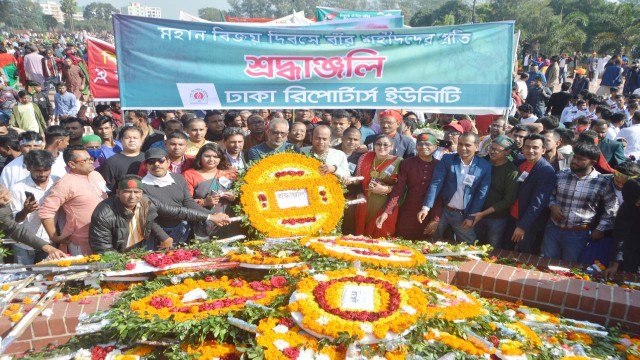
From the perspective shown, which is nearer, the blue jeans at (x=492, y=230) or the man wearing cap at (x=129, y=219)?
the man wearing cap at (x=129, y=219)

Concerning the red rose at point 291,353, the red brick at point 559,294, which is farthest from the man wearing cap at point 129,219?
the red brick at point 559,294

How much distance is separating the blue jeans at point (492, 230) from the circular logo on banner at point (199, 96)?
369cm

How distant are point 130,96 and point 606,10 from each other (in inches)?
1697

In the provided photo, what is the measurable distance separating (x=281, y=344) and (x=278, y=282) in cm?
82

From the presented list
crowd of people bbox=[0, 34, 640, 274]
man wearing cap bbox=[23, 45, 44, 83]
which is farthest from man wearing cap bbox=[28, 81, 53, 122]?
crowd of people bbox=[0, 34, 640, 274]

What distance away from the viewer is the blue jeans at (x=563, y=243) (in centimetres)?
497

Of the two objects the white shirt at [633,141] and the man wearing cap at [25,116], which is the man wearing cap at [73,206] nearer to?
the man wearing cap at [25,116]

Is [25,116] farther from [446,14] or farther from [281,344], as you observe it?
[446,14]

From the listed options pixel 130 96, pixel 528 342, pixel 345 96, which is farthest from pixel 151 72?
pixel 528 342

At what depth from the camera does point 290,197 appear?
209 inches

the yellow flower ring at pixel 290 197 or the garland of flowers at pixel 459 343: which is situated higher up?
the yellow flower ring at pixel 290 197

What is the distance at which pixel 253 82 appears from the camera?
20.0ft

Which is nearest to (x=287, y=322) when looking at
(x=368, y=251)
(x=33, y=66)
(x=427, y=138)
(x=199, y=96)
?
(x=368, y=251)

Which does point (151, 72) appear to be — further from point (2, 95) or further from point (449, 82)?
point (2, 95)
